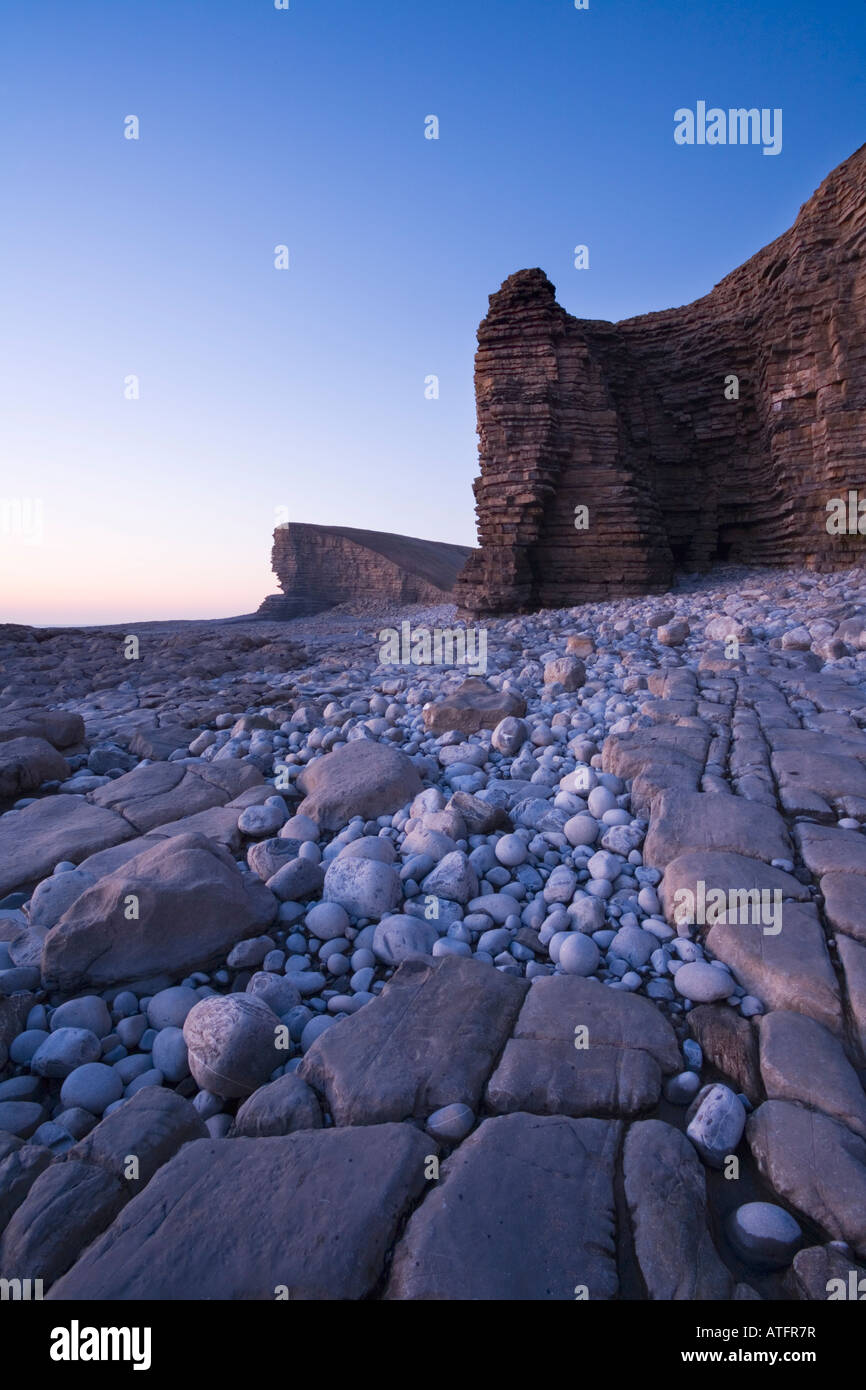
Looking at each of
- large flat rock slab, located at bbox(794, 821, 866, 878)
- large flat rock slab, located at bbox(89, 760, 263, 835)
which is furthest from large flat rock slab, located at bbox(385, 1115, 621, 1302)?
large flat rock slab, located at bbox(89, 760, 263, 835)

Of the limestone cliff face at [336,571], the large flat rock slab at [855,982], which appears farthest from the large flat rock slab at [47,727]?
the limestone cliff face at [336,571]

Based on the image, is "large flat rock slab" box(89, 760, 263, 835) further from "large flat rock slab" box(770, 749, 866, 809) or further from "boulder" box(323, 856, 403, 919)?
"large flat rock slab" box(770, 749, 866, 809)

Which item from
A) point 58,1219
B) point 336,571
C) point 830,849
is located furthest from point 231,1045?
point 336,571

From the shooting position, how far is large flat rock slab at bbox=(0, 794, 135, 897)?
9.29 ft

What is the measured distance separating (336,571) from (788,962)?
2695 centimetres

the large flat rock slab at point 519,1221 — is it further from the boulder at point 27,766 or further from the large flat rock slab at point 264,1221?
the boulder at point 27,766

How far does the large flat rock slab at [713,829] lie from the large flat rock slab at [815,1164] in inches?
44.0

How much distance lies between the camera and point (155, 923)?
2.13 m

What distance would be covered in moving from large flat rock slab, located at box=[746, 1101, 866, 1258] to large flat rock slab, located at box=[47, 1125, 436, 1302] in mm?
725

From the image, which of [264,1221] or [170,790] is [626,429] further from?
[264,1221]

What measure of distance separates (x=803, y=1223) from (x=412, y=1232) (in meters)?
0.78

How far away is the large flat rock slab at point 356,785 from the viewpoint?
10.3ft
